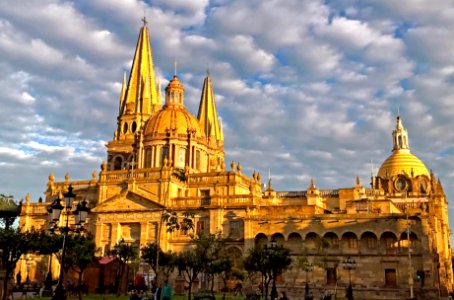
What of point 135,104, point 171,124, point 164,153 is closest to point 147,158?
point 164,153

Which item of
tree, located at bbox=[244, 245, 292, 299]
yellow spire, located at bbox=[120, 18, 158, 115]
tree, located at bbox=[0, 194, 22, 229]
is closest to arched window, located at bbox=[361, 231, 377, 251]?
tree, located at bbox=[244, 245, 292, 299]

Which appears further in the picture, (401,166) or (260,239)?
(401,166)

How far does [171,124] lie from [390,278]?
104ft

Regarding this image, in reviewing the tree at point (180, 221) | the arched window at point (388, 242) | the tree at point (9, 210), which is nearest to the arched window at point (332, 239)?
the arched window at point (388, 242)

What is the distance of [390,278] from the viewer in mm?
49406

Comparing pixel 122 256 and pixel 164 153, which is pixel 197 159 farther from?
pixel 122 256

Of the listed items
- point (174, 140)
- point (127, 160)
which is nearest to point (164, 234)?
point (174, 140)

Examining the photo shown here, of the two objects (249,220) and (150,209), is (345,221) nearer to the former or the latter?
(249,220)

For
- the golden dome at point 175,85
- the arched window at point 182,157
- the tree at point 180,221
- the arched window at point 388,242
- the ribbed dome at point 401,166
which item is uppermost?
the golden dome at point 175,85

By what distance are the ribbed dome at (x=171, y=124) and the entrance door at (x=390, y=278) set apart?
2917cm

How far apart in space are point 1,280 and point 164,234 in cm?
3120

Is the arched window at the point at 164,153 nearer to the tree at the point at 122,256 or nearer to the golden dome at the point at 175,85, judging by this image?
the golden dome at the point at 175,85

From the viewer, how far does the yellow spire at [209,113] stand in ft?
275

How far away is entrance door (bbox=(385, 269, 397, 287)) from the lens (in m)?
49.1
